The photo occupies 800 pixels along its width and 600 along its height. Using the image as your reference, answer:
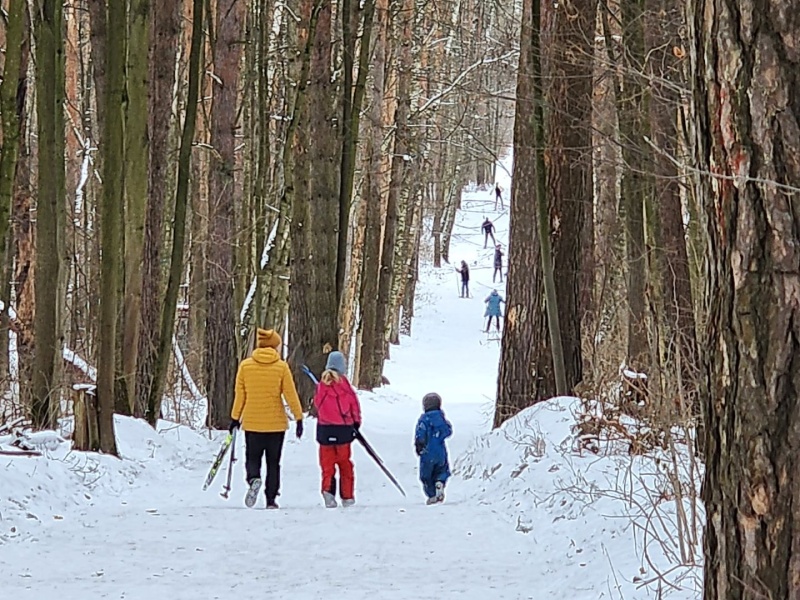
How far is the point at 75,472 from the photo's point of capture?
913 cm

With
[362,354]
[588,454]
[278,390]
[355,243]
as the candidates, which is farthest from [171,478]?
[355,243]

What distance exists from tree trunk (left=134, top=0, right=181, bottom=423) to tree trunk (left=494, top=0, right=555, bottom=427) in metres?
4.91

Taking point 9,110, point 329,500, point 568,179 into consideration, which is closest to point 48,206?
point 9,110

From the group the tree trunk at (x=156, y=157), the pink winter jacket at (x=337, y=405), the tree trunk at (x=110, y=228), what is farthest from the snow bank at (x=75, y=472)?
the tree trunk at (x=156, y=157)

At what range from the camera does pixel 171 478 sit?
11.0 m

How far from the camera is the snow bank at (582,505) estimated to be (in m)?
5.33

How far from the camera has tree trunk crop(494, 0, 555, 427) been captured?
11.8 meters

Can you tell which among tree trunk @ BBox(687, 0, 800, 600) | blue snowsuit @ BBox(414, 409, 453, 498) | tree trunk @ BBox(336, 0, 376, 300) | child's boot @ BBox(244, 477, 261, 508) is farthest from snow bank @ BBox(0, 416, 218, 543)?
tree trunk @ BBox(687, 0, 800, 600)

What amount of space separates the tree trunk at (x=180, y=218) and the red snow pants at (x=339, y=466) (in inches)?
147

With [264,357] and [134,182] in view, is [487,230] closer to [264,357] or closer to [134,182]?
[134,182]

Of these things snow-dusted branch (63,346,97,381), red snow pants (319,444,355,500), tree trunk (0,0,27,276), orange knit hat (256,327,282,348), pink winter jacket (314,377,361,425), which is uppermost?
tree trunk (0,0,27,276)

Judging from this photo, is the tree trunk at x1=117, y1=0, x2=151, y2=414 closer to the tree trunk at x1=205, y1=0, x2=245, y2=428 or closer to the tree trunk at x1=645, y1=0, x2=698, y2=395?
the tree trunk at x1=205, y1=0, x2=245, y2=428

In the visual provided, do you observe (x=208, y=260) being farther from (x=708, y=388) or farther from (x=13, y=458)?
(x=708, y=388)

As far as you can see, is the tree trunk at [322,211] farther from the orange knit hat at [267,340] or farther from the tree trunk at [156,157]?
the orange knit hat at [267,340]
